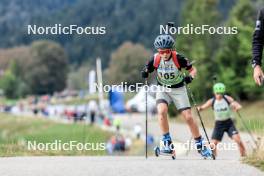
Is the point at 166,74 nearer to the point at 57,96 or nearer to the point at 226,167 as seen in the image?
the point at 226,167

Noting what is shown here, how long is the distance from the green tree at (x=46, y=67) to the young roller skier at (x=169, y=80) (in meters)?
119

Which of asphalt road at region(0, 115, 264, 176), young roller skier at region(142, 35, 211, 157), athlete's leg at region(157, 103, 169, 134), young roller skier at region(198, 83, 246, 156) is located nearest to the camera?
asphalt road at region(0, 115, 264, 176)

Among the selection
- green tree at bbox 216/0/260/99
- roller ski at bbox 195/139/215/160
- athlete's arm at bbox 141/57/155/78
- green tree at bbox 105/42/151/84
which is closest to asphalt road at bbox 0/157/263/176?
roller ski at bbox 195/139/215/160

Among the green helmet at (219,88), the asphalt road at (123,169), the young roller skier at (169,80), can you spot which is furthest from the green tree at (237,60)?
the asphalt road at (123,169)

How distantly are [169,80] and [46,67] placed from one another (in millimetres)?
121536

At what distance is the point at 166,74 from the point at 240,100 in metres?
40.9

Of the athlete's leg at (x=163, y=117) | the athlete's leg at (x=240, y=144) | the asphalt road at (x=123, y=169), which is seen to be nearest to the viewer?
the asphalt road at (x=123, y=169)

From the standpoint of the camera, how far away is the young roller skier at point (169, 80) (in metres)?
11.7

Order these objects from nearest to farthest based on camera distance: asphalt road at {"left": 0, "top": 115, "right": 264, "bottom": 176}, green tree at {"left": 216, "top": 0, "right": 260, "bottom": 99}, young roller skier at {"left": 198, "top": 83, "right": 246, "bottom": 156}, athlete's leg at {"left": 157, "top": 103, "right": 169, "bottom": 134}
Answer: asphalt road at {"left": 0, "top": 115, "right": 264, "bottom": 176} → athlete's leg at {"left": 157, "top": 103, "right": 169, "bottom": 134} → young roller skier at {"left": 198, "top": 83, "right": 246, "bottom": 156} → green tree at {"left": 216, "top": 0, "right": 260, "bottom": 99}

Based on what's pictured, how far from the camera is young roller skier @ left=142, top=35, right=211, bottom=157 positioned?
11727mm

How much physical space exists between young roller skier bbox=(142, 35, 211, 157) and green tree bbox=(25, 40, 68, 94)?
4703 inches

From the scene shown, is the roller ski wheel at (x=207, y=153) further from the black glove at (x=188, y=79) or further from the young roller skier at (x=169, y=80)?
the black glove at (x=188, y=79)

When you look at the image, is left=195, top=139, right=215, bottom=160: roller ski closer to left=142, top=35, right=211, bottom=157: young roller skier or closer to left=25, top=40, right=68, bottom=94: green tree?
left=142, top=35, right=211, bottom=157: young roller skier

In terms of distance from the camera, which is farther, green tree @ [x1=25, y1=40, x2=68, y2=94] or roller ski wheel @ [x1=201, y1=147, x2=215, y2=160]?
green tree @ [x1=25, y1=40, x2=68, y2=94]
